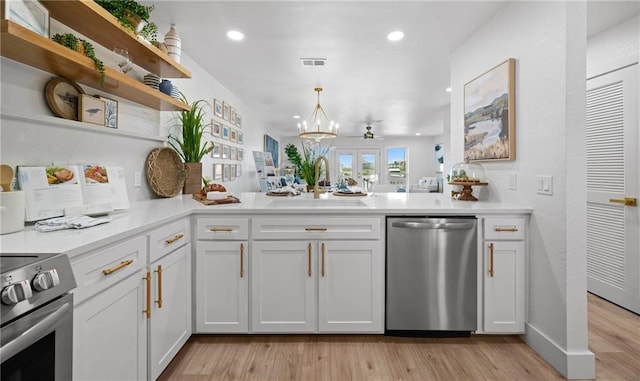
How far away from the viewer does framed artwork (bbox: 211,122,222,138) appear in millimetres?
3953

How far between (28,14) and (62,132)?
57 centimetres

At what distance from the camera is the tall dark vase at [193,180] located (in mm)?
2789

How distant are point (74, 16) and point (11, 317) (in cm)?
154

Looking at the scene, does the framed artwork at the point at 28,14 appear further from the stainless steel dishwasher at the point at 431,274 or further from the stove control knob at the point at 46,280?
the stainless steel dishwasher at the point at 431,274

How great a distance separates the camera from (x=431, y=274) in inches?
79.6

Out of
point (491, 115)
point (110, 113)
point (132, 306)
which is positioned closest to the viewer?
point (132, 306)

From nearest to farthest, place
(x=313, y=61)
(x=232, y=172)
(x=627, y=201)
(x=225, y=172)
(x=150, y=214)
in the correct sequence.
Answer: (x=150, y=214) < (x=627, y=201) < (x=313, y=61) < (x=225, y=172) < (x=232, y=172)

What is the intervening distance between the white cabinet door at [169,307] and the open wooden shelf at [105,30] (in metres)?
1.30

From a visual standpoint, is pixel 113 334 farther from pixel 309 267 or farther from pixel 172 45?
pixel 172 45

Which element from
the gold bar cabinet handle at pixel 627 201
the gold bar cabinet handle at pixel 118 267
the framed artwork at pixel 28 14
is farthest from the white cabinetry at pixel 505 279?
the framed artwork at pixel 28 14

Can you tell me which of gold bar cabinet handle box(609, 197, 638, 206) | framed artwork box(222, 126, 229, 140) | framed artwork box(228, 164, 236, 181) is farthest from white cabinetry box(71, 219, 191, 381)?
gold bar cabinet handle box(609, 197, 638, 206)

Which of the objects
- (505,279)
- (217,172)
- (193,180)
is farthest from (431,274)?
(217,172)

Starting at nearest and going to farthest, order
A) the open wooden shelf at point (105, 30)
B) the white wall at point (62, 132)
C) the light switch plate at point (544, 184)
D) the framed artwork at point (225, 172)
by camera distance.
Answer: the white wall at point (62, 132)
the open wooden shelf at point (105, 30)
the light switch plate at point (544, 184)
the framed artwork at point (225, 172)

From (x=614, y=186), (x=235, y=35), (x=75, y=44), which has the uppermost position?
(x=235, y=35)
